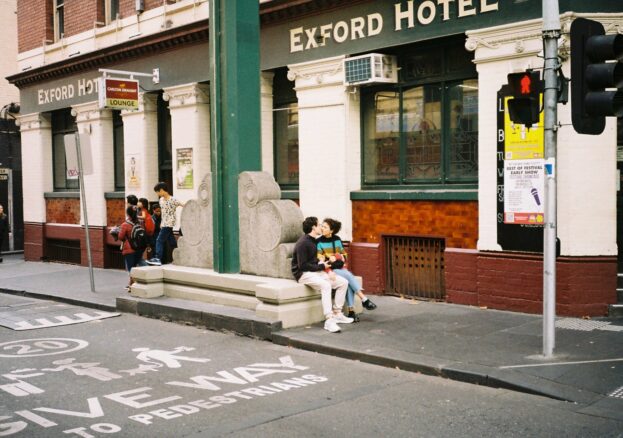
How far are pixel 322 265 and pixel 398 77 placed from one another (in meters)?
4.49

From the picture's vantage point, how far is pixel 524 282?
10.9 metres

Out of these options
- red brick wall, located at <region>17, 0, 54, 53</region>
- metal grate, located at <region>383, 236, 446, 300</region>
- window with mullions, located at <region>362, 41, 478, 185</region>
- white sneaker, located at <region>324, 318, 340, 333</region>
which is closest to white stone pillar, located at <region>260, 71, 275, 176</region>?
window with mullions, located at <region>362, 41, 478, 185</region>

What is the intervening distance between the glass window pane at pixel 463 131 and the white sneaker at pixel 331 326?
3.75m

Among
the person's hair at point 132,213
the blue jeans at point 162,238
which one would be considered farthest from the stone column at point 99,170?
the person's hair at point 132,213

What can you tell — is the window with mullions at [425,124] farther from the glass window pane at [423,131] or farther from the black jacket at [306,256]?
the black jacket at [306,256]

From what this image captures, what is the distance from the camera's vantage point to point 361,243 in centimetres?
1346

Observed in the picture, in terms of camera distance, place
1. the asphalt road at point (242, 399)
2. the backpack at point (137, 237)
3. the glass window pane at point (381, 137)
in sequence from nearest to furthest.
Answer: the asphalt road at point (242, 399) → the glass window pane at point (381, 137) → the backpack at point (137, 237)

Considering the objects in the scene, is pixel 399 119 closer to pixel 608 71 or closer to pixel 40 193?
pixel 608 71

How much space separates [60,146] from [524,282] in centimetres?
1596

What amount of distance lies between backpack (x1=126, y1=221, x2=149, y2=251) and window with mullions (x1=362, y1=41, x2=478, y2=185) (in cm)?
436

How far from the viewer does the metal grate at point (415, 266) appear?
40.7 feet

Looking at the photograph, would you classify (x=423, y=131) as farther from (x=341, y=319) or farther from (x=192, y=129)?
(x=192, y=129)

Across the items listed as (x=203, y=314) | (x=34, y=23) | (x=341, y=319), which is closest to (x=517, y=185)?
(x=341, y=319)

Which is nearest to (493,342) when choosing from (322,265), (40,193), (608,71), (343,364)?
(343,364)
